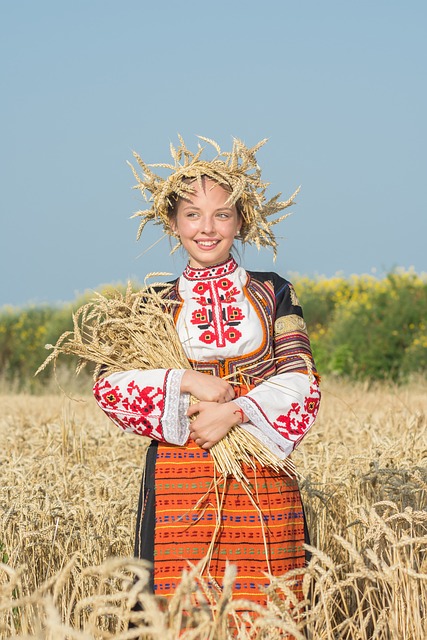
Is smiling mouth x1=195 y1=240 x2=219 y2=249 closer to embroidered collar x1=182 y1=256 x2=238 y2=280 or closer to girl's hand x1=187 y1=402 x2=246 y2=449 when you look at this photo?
embroidered collar x1=182 y1=256 x2=238 y2=280

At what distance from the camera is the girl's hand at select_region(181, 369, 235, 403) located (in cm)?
304

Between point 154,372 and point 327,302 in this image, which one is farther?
point 327,302

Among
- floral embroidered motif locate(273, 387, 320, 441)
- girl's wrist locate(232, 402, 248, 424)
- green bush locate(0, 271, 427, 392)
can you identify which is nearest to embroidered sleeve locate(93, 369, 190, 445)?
girl's wrist locate(232, 402, 248, 424)

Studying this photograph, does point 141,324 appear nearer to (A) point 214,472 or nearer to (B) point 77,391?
(A) point 214,472

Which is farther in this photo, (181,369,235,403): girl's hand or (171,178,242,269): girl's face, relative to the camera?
(171,178,242,269): girl's face

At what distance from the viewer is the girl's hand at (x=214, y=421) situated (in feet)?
9.87

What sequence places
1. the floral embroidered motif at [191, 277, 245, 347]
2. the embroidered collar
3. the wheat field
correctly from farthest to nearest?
the embroidered collar → the floral embroidered motif at [191, 277, 245, 347] → the wheat field

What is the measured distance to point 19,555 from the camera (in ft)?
12.9

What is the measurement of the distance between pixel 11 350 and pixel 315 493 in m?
17.4

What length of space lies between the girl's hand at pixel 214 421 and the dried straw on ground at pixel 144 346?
6 centimetres

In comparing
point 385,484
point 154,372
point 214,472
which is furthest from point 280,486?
point 385,484

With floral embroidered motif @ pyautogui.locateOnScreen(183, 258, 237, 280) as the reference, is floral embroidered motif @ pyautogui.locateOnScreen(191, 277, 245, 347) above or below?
below

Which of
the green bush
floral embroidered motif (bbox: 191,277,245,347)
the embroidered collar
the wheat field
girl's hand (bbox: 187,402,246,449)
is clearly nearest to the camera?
the wheat field

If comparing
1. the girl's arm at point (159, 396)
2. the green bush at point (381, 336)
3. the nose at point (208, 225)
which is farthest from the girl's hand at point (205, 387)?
the green bush at point (381, 336)
